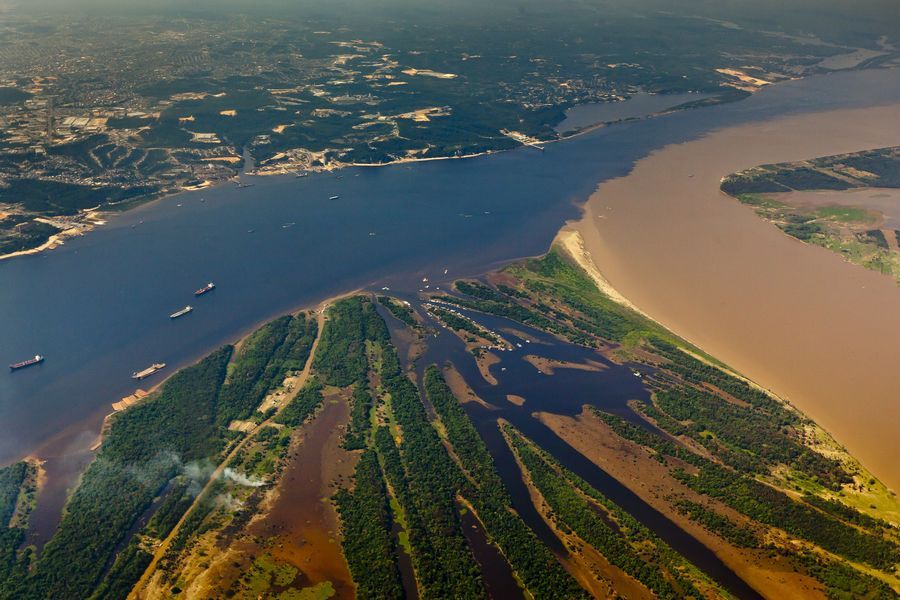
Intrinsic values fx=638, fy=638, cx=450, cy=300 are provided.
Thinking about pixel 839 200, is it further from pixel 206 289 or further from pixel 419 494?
pixel 206 289

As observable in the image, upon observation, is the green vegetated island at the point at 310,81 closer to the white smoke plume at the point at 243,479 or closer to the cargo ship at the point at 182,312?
the cargo ship at the point at 182,312

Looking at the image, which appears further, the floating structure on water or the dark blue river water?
the floating structure on water

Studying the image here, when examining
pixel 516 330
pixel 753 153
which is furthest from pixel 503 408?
pixel 753 153

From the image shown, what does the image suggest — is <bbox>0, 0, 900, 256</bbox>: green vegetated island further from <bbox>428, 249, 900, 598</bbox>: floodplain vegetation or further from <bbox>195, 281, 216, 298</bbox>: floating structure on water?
<bbox>428, 249, 900, 598</bbox>: floodplain vegetation

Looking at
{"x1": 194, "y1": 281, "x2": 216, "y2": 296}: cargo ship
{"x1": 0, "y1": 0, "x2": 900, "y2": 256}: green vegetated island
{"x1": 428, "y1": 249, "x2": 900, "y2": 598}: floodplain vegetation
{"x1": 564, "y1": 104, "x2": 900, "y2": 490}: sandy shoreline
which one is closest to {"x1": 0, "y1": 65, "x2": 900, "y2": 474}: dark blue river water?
{"x1": 194, "y1": 281, "x2": 216, "y2": 296}: cargo ship

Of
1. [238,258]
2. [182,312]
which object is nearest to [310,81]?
[238,258]

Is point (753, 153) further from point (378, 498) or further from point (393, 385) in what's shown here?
point (378, 498)
